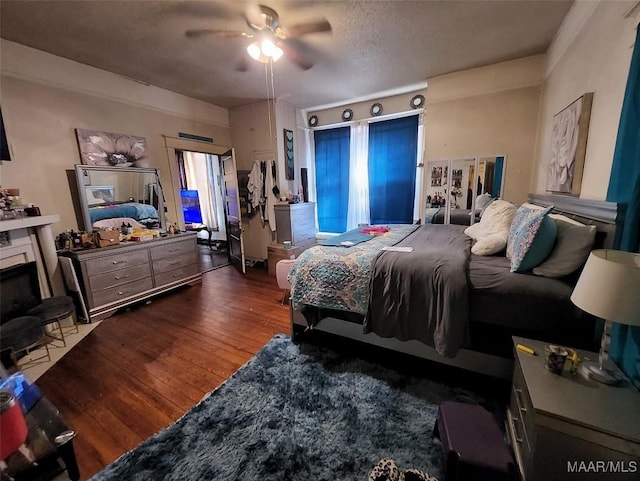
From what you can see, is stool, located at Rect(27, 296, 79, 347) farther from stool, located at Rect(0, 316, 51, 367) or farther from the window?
the window

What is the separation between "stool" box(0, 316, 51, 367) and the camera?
78 cm

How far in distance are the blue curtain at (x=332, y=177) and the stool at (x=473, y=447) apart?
389 centimetres

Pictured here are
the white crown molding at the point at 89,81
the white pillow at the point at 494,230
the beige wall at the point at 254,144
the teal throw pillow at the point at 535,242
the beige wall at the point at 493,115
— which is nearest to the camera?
the teal throw pillow at the point at 535,242

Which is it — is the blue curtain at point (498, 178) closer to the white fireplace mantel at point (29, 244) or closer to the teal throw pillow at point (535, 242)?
the teal throw pillow at point (535, 242)

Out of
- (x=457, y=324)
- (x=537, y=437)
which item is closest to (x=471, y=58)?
(x=457, y=324)

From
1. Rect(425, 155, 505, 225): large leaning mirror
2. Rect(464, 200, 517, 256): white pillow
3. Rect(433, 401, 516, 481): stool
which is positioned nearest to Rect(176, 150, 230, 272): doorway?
Rect(425, 155, 505, 225): large leaning mirror

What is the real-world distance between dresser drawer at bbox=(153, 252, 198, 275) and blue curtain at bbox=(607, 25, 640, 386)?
3896mm

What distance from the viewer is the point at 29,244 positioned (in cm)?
134

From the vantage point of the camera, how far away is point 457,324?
1484mm

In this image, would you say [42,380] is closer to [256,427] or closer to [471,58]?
[256,427]

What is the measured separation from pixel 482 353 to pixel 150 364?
242 centimetres

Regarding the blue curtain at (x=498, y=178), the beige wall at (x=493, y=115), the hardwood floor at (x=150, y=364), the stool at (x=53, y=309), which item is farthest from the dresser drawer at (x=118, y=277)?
the blue curtain at (x=498, y=178)

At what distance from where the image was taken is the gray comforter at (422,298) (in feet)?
4.88

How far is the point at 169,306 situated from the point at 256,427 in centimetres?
215
